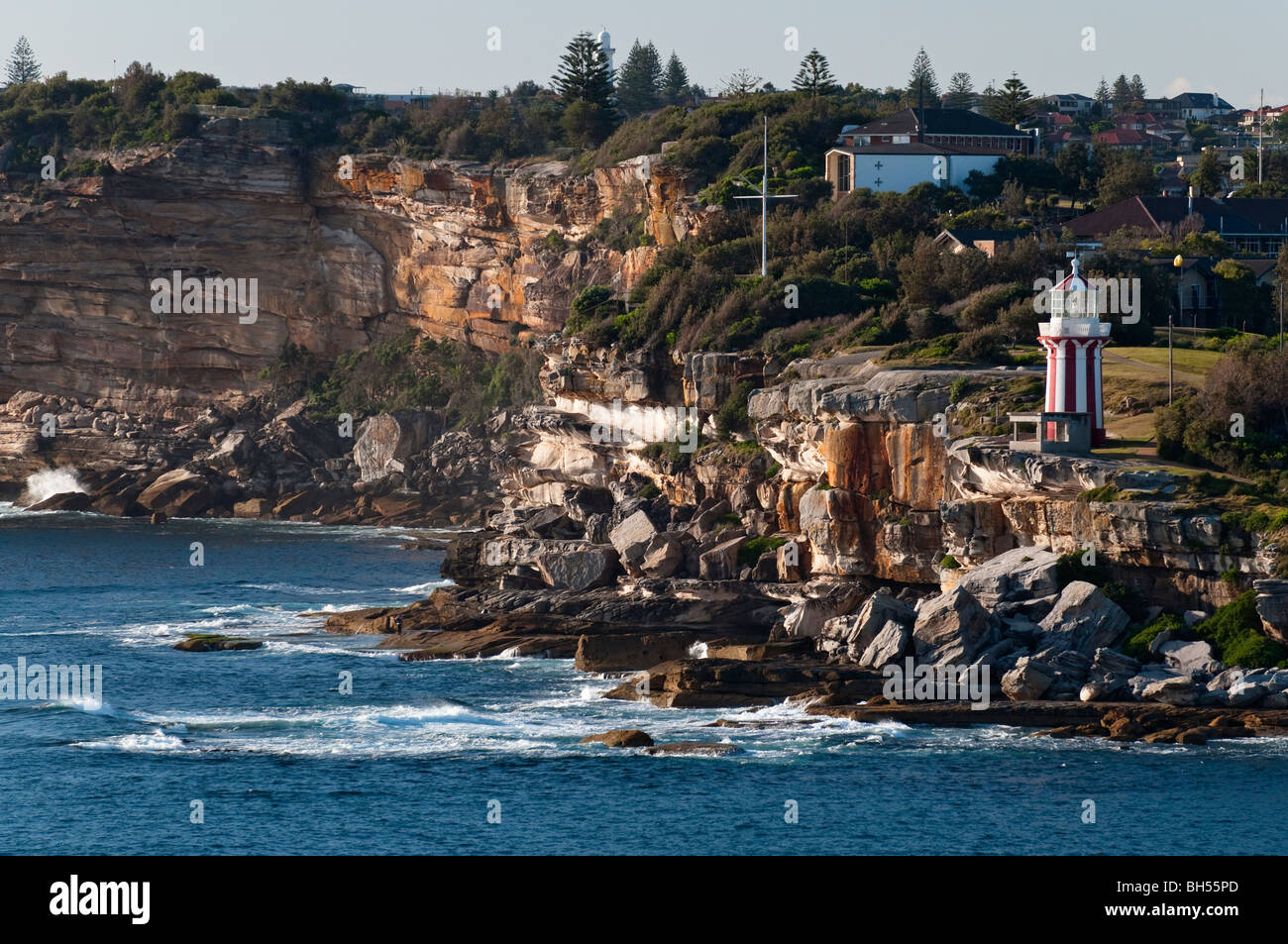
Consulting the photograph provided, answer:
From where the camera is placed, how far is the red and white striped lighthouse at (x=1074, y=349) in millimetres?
43281

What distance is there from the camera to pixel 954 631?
39.8 m

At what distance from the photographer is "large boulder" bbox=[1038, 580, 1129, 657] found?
1566 inches

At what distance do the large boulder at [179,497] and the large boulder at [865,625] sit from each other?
177ft

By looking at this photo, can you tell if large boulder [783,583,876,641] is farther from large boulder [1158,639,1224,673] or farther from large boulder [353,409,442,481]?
large boulder [353,409,442,481]

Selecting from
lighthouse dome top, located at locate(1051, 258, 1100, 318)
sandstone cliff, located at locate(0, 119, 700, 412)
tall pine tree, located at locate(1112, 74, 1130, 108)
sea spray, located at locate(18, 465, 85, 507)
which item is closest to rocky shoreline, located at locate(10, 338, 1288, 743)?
lighthouse dome top, located at locate(1051, 258, 1100, 318)

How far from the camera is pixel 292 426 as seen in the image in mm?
94938

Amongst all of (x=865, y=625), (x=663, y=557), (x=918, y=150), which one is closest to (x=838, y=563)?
(x=663, y=557)

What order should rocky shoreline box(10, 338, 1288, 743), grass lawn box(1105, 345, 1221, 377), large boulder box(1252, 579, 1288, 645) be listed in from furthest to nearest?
grass lawn box(1105, 345, 1221, 377)
rocky shoreline box(10, 338, 1288, 743)
large boulder box(1252, 579, 1288, 645)

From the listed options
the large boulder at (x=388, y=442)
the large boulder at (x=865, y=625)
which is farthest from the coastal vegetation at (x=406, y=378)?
the large boulder at (x=865, y=625)

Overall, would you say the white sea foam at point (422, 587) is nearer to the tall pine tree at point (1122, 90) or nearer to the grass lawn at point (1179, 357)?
the grass lawn at point (1179, 357)

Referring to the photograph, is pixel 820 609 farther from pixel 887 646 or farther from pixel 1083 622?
pixel 1083 622

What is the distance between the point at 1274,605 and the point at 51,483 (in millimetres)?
78336

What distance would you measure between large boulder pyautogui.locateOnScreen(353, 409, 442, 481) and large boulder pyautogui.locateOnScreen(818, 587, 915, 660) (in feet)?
166
